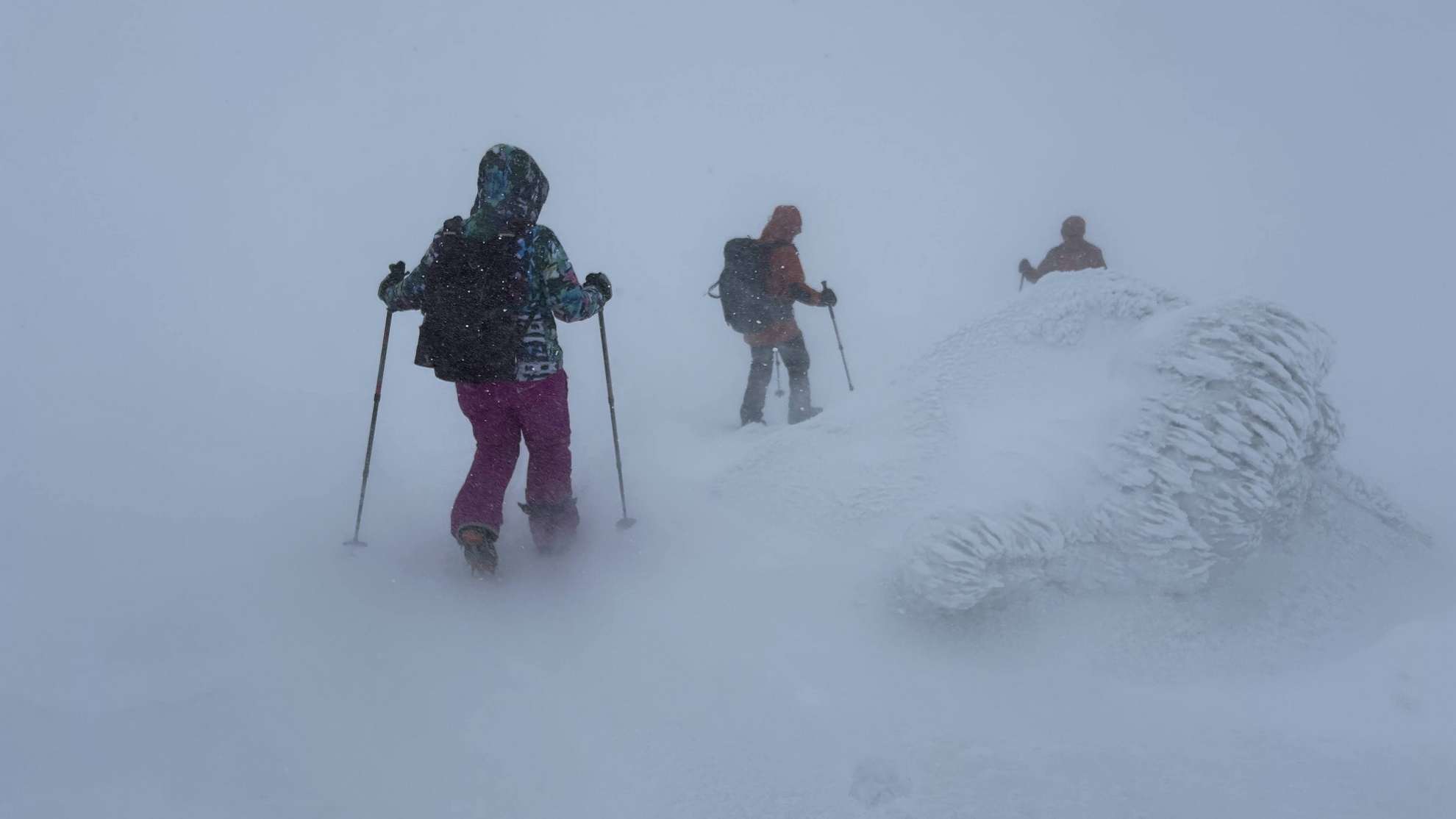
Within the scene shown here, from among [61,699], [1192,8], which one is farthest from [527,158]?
[1192,8]

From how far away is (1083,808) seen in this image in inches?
81.9

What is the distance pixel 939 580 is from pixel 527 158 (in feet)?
7.27

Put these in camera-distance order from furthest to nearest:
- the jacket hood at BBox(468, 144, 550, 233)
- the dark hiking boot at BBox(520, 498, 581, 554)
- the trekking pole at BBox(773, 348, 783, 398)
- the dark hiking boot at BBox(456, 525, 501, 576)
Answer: the trekking pole at BBox(773, 348, 783, 398)
the dark hiking boot at BBox(520, 498, 581, 554)
the dark hiking boot at BBox(456, 525, 501, 576)
the jacket hood at BBox(468, 144, 550, 233)

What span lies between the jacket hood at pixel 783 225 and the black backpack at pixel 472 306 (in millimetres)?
2457

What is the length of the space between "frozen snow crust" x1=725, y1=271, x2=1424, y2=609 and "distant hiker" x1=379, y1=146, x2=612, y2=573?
1.39 metres

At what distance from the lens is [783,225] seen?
5.14 m

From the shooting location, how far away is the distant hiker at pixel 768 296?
16.9ft

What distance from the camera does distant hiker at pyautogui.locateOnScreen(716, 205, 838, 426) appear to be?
5.16 m

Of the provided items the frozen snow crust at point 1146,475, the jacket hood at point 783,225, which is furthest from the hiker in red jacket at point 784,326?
the frozen snow crust at point 1146,475

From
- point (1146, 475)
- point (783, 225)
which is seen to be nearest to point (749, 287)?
point (783, 225)

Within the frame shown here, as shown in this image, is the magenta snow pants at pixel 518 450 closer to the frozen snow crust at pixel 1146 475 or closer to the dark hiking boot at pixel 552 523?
the dark hiking boot at pixel 552 523

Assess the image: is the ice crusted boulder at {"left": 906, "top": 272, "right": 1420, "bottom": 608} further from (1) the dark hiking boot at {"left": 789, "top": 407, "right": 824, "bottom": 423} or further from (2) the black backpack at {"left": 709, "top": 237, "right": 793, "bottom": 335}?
(1) the dark hiking boot at {"left": 789, "top": 407, "right": 824, "bottom": 423}

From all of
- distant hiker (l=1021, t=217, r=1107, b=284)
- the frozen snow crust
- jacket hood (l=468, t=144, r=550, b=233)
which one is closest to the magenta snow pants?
jacket hood (l=468, t=144, r=550, b=233)

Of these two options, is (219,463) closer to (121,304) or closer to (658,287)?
(121,304)
